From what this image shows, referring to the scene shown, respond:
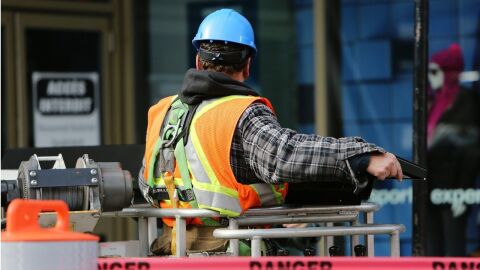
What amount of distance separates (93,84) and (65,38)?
48 centimetres

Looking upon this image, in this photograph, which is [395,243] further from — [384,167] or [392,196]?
[392,196]

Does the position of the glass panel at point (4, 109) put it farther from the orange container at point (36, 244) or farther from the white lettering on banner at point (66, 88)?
the orange container at point (36, 244)

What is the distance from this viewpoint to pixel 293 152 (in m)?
4.23

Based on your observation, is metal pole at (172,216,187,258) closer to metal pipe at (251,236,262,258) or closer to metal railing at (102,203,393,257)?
metal railing at (102,203,393,257)

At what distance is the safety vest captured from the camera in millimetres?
4441

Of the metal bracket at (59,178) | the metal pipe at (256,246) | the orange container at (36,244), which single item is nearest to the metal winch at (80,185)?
the metal bracket at (59,178)

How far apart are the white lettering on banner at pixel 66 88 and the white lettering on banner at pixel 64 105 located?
0.05 meters

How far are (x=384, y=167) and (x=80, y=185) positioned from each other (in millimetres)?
1129

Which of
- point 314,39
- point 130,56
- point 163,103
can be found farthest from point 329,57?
point 163,103

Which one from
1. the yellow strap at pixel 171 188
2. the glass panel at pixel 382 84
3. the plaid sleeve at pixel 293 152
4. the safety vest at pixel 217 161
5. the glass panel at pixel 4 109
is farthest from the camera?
the glass panel at pixel 4 109

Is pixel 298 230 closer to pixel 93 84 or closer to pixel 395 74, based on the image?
pixel 395 74

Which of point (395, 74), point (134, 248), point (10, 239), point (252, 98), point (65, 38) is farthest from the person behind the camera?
point (65, 38)

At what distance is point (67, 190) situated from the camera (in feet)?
14.1

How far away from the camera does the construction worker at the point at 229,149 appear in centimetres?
418
